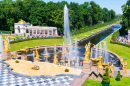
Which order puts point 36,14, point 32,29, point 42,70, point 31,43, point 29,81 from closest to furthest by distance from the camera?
1. point 29,81
2. point 42,70
3. point 31,43
4. point 32,29
5. point 36,14

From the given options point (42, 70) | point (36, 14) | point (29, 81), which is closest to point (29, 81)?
point (29, 81)

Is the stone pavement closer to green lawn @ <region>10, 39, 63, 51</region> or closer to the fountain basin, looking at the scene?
the fountain basin

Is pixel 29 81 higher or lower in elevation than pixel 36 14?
lower

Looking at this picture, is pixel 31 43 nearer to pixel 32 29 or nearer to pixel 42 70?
pixel 32 29

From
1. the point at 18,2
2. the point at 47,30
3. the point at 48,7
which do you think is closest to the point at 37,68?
the point at 47,30

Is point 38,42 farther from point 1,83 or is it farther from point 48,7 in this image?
point 1,83

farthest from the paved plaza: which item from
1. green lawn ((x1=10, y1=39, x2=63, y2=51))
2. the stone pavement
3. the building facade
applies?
the building facade

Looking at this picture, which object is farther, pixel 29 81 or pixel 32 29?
pixel 32 29

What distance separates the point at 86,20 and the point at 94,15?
43.8 ft

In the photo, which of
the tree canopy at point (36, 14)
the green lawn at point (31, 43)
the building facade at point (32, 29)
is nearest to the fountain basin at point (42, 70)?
the green lawn at point (31, 43)

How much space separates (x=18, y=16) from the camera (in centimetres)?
8344

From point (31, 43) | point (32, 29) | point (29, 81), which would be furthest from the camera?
point (32, 29)

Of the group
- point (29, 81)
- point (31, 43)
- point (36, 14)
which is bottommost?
point (29, 81)

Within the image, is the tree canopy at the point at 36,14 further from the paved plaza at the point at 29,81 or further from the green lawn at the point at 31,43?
the paved plaza at the point at 29,81
